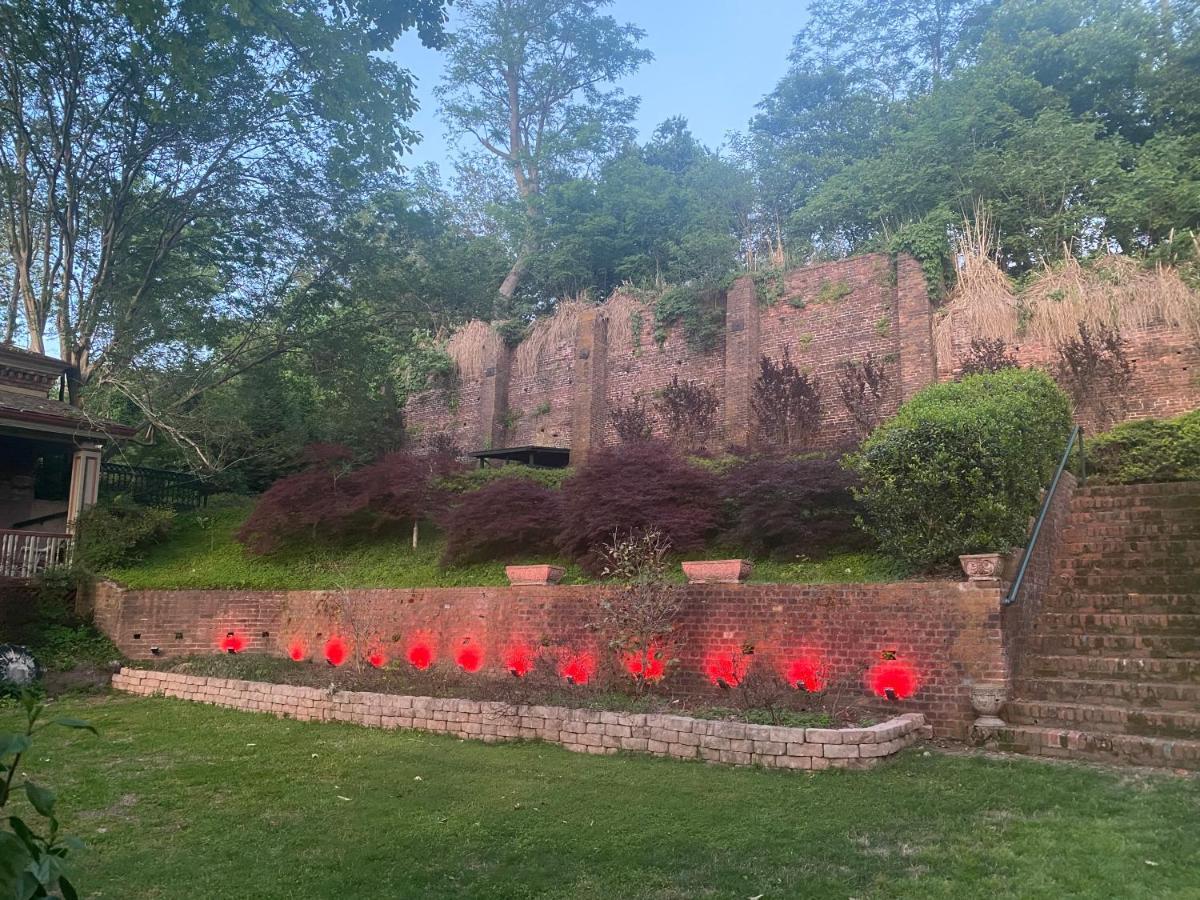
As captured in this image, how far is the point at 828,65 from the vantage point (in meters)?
27.8

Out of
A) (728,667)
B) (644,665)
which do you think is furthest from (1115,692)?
(644,665)

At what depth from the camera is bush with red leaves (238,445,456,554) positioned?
13805mm

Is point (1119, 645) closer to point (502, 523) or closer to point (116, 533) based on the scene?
point (502, 523)

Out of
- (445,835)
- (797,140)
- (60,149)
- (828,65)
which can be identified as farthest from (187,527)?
(828,65)

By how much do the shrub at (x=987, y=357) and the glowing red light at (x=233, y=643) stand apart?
12.1 meters

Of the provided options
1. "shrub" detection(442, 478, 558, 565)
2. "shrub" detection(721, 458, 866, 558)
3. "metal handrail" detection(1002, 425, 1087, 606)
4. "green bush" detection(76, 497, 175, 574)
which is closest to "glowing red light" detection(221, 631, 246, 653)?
"green bush" detection(76, 497, 175, 574)

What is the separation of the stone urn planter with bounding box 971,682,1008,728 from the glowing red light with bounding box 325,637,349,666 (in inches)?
322

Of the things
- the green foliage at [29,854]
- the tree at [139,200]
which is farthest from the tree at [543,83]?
the green foliage at [29,854]

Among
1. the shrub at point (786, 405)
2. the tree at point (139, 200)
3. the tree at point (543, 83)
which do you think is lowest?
the shrub at point (786, 405)

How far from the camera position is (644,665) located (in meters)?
8.92

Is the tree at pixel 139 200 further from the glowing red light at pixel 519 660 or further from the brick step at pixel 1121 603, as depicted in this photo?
the brick step at pixel 1121 603

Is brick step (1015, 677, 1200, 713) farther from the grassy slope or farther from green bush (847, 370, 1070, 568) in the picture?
the grassy slope

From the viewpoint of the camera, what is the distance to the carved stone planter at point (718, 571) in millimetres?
9110

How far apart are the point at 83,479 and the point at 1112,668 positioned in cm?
1572
